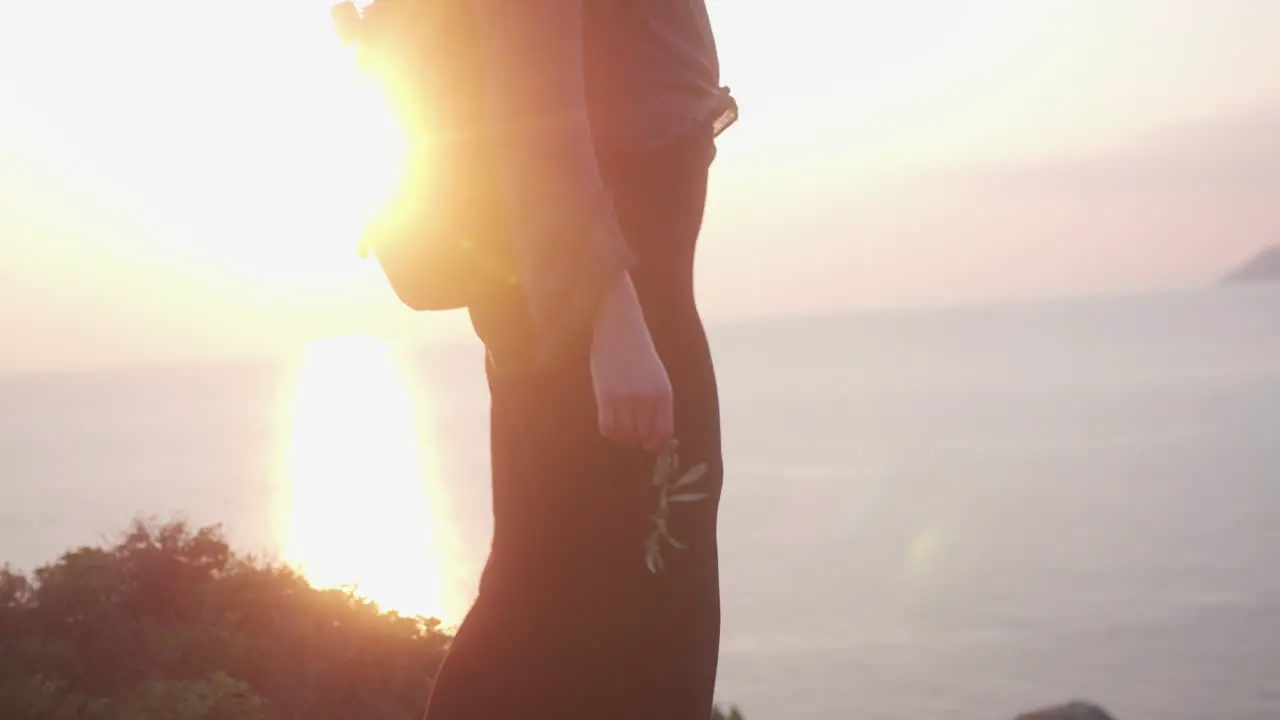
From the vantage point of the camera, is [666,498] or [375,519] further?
[375,519]

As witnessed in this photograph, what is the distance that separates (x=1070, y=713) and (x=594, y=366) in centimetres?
876

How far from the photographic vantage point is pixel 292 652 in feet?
14.0

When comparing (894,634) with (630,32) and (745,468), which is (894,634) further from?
(630,32)

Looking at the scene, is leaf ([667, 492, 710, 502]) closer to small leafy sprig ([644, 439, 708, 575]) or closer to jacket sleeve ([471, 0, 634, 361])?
small leafy sprig ([644, 439, 708, 575])

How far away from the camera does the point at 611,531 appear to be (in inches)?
70.3

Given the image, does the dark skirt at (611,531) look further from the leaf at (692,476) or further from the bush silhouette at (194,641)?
the bush silhouette at (194,641)

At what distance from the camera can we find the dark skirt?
1.78 metres

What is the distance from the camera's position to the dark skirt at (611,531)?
1782 mm

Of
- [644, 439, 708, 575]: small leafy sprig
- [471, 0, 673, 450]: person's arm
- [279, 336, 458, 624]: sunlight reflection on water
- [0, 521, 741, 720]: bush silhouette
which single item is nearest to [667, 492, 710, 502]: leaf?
[644, 439, 708, 575]: small leafy sprig

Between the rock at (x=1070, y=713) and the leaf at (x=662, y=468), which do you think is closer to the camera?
the leaf at (x=662, y=468)

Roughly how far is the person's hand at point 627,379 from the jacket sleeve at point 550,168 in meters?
0.04

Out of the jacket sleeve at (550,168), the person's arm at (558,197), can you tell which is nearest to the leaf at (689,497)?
the person's arm at (558,197)

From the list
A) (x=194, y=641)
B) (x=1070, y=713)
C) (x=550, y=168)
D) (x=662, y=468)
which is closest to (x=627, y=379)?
(x=662, y=468)

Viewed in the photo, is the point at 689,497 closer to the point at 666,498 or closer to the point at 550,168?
the point at 666,498
